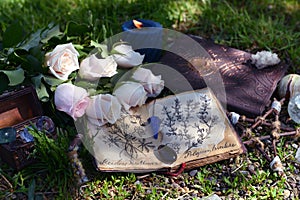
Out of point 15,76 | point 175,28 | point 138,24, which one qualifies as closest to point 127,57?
point 138,24

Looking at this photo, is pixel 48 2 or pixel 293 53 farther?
pixel 48 2

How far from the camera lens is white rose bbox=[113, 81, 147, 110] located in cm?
226

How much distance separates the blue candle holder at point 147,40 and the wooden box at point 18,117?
576mm

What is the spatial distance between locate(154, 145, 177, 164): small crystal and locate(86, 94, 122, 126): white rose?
0.74 ft

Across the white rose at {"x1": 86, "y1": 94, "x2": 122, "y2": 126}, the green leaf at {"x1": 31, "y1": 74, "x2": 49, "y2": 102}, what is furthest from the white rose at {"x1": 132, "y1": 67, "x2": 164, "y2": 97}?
the green leaf at {"x1": 31, "y1": 74, "x2": 49, "y2": 102}

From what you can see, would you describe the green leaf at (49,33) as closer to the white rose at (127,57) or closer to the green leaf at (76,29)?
the green leaf at (76,29)

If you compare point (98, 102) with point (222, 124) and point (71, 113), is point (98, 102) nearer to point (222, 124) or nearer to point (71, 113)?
point (71, 113)

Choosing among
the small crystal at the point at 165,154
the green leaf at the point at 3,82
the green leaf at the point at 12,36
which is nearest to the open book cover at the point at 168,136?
the small crystal at the point at 165,154

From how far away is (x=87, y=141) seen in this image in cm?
215

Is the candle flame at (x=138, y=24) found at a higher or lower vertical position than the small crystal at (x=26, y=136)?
higher

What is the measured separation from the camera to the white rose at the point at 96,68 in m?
2.28

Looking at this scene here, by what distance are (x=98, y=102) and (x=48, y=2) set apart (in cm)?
130

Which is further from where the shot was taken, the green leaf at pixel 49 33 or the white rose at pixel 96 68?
the green leaf at pixel 49 33

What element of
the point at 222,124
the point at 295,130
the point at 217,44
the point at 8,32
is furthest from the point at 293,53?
the point at 8,32
